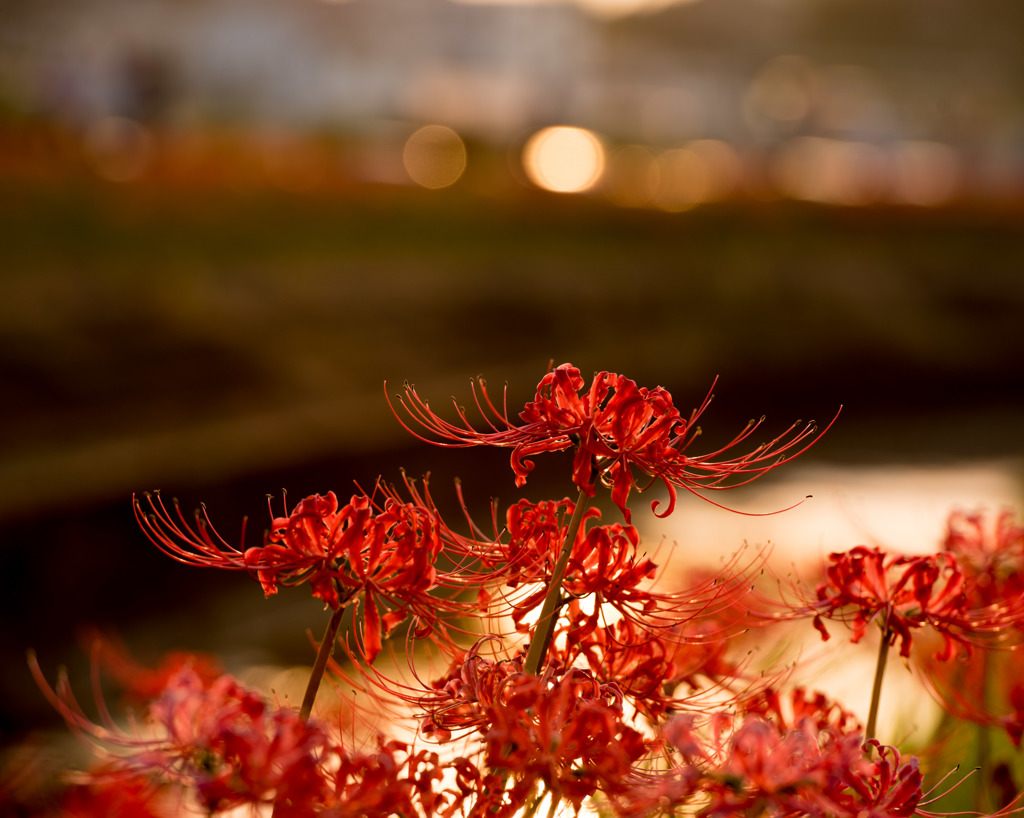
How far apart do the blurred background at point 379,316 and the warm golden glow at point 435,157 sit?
0.09m

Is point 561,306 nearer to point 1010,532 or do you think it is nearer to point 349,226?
point 349,226

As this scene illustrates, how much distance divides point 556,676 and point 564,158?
14578 millimetres

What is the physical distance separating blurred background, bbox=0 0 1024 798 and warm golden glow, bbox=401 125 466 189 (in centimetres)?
9

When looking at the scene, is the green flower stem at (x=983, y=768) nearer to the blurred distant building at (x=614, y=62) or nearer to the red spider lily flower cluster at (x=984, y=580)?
the red spider lily flower cluster at (x=984, y=580)

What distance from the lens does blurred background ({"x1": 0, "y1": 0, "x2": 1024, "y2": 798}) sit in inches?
186

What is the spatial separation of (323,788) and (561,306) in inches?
303

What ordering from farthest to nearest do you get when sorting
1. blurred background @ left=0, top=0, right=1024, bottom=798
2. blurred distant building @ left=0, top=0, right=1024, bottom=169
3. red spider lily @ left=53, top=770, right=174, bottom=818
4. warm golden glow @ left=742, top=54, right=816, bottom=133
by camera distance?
warm golden glow @ left=742, top=54, right=816, bottom=133
blurred distant building @ left=0, top=0, right=1024, bottom=169
blurred background @ left=0, top=0, right=1024, bottom=798
red spider lily @ left=53, top=770, right=174, bottom=818

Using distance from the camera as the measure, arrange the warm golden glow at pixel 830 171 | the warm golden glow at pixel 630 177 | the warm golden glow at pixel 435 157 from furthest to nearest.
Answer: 1. the warm golden glow at pixel 830 171
2. the warm golden glow at pixel 435 157
3. the warm golden glow at pixel 630 177

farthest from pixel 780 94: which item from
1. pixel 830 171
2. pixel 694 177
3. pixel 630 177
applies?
pixel 630 177

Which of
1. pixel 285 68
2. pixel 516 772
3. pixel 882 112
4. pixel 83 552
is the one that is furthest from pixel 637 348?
pixel 882 112

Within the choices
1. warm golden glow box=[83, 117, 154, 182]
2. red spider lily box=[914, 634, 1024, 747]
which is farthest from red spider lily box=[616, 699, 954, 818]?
warm golden glow box=[83, 117, 154, 182]

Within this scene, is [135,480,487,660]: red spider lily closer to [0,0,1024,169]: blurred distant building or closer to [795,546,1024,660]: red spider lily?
[795,546,1024,660]: red spider lily

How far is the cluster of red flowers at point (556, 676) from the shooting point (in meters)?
0.81

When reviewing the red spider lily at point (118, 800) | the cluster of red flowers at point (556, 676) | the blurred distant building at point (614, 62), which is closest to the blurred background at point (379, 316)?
the cluster of red flowers at point (556, 676)
